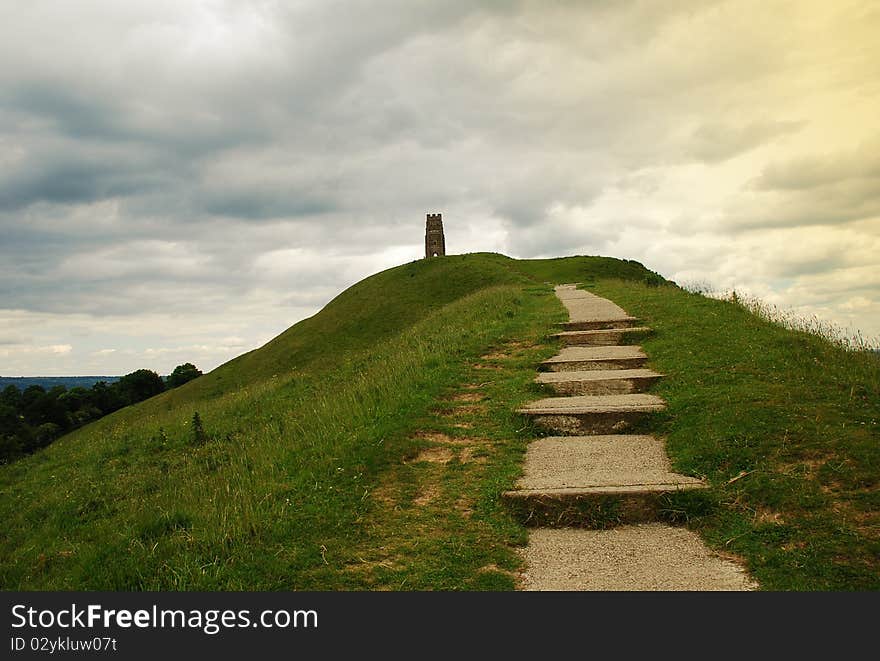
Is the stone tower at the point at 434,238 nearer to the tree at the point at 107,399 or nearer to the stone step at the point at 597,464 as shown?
the tree at the point at 107,399

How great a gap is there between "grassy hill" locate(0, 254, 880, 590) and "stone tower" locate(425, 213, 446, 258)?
45.2 meters

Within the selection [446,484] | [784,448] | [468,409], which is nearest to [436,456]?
[446,484]

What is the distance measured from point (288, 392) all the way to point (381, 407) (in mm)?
10821

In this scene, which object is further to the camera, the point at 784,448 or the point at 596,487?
the point at 784,448

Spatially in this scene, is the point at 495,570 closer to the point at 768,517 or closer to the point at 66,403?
the point at 768,517

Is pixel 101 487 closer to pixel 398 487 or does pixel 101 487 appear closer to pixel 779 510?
pixel 398 487

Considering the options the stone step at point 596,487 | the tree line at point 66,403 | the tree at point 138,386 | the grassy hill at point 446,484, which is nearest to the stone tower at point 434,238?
the tree line at point 66,403

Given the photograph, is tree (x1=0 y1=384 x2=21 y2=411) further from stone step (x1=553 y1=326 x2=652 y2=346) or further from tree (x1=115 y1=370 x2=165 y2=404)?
stone step (x1=553 y1=326 x2=652 y2=346)

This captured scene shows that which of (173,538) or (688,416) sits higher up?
(688,416)

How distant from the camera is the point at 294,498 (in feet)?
20.5

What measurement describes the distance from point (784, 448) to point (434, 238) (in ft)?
177

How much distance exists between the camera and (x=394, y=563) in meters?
4.94

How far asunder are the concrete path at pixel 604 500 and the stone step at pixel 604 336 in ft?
11.4

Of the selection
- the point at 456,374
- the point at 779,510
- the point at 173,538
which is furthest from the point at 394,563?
the point at 456,374
